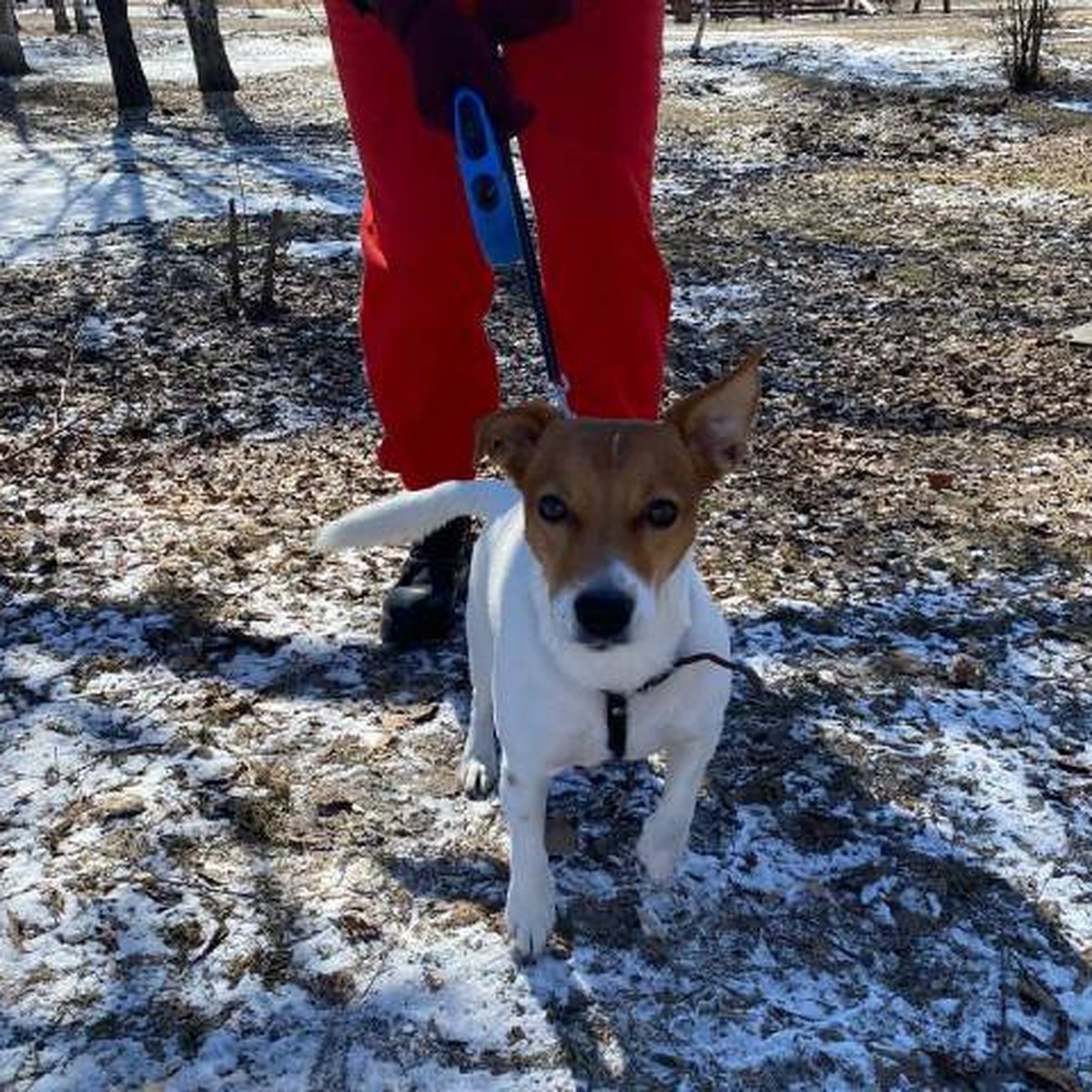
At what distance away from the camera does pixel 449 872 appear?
8.65 feet

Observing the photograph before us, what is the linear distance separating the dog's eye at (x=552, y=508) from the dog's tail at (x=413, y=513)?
480 mm

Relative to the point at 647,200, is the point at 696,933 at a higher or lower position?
lower

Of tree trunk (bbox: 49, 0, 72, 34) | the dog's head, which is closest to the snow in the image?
the dog's head

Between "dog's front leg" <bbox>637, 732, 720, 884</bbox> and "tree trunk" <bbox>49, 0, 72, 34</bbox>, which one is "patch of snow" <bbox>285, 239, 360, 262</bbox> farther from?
"tree trunk" <bbox>49, 0, 72, 34</bbox>

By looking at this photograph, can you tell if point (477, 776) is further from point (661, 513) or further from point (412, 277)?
point (412, 277)

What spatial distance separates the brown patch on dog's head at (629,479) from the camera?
2289 millimetres

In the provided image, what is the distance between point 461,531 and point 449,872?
1199mm

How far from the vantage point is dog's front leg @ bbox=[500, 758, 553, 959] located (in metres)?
2.38

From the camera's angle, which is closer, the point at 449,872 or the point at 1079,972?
the point at 1079,972

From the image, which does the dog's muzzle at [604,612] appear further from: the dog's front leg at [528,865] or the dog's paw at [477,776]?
the dog's paw at [477,776]

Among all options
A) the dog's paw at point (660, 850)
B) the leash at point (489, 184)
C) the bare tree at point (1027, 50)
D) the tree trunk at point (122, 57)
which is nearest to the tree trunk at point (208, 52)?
the tree trunk at point (122, 57)

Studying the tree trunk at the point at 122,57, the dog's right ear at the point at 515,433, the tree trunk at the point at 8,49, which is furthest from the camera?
the tree trunk at the point at 8,49

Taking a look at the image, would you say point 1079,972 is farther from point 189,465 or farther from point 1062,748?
point 189,465

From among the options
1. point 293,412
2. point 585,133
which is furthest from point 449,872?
point 293,412
